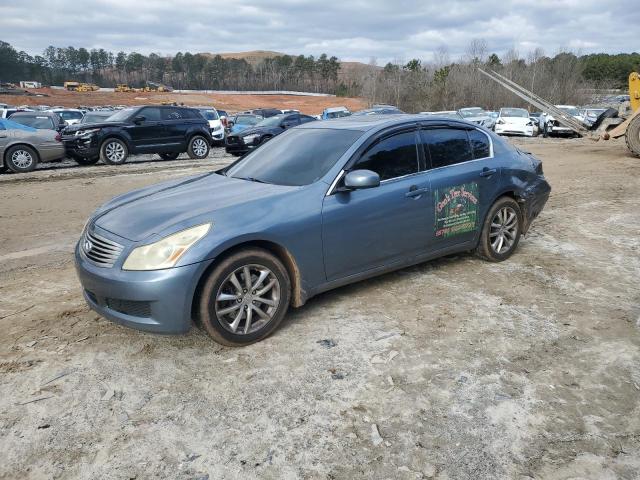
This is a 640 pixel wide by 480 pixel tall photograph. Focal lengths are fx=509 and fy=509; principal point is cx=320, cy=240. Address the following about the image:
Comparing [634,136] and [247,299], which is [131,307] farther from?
[634,136]

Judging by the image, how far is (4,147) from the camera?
12625 mm

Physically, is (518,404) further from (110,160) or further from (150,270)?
(110,160)

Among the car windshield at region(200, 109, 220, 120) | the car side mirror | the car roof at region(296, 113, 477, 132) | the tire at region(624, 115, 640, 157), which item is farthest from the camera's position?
the car windshield at region(200, 109, 220, 120)

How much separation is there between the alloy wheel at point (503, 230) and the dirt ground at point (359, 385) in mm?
253

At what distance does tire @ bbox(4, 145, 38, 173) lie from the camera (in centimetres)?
1277

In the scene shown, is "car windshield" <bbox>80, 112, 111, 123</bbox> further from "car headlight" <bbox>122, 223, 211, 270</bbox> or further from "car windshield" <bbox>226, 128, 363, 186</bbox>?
"car headlight" <bbox>122, 223, 211, 270</bbox>

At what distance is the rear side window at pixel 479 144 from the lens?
5.14 meters

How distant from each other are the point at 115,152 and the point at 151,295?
1221cm

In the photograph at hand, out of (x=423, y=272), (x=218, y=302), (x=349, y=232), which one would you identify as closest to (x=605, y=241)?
(x=423, y=272)

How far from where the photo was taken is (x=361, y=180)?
12.8ft

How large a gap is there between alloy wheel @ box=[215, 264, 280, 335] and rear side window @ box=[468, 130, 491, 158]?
2.65 m

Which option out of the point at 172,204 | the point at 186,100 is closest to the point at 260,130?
the point at 172,204

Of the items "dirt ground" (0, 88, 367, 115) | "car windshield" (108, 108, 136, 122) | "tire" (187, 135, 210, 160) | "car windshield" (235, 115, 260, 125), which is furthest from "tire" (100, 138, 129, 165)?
"dirt ground" (0, 88, 367, 115)

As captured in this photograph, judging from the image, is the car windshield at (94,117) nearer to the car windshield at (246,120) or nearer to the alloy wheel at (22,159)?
the alloy wheel at (22,159)
